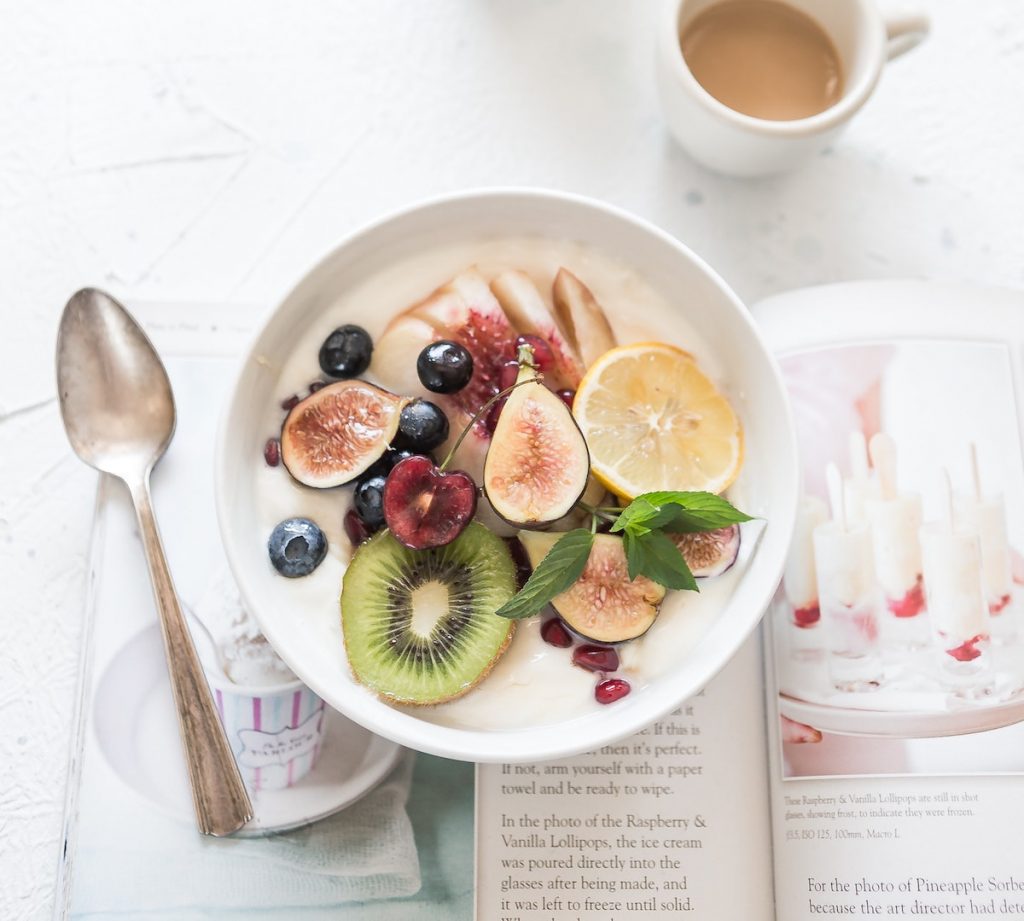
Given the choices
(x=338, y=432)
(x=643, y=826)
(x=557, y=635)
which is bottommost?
(x=643, y=826)

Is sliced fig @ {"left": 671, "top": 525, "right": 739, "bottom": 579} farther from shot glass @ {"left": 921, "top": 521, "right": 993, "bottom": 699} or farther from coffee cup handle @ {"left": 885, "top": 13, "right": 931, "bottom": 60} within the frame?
coffee cup handle @ {"left": 885, "top": 13, "right": 931, "bottom": 60}

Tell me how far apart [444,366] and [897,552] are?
598 millimetres

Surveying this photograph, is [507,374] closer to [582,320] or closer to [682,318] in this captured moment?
[582,320]

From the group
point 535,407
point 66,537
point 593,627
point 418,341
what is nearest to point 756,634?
point 593,627

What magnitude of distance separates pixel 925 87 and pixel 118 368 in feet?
3.82

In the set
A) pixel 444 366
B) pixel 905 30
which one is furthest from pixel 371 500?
pixel 905 30

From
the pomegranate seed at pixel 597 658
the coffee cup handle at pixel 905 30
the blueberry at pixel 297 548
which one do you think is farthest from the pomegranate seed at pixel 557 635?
the coffee cup handle at pixel 905 30

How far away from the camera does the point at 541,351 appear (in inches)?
42.4

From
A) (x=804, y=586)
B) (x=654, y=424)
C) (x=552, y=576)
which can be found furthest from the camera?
(x=804, y=586)

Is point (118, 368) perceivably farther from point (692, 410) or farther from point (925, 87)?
point (925, 87)

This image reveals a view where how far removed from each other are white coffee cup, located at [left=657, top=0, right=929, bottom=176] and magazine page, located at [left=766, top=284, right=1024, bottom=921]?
0.22m

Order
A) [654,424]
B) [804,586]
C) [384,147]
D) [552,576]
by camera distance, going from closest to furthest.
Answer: [552,576] < [654,424] < [804,586] < [384,147]

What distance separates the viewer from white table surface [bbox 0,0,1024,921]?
51.1 inches

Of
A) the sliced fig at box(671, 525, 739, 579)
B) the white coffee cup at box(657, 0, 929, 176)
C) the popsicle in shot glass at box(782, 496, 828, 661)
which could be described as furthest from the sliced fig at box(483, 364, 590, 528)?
the white coffee cup at box(657, 0, 929, 176)
